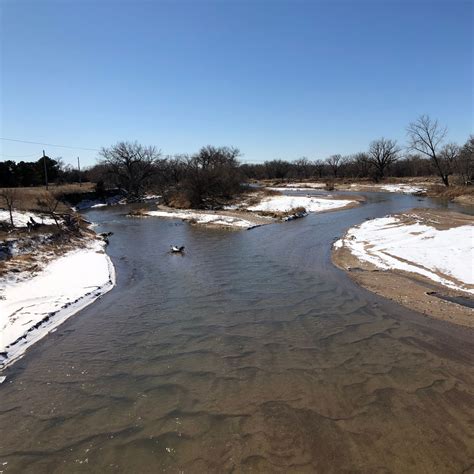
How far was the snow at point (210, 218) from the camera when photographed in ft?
97.4

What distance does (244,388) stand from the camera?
7086mm

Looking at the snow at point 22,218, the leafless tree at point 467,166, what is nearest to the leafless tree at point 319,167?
the leafless tree at point 467,166

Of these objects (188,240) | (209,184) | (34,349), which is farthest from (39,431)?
(209,184)

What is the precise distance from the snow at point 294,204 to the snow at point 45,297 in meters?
24.4

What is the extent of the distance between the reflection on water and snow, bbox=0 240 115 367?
0.50 meters

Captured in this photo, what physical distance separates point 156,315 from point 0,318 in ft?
14.0

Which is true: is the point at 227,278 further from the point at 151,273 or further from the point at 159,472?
the point at 159,472

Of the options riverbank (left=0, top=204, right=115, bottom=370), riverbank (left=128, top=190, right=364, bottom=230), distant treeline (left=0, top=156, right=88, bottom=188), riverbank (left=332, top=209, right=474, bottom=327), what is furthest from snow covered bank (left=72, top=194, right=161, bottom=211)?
riverbank (left=332, top=209, right=474, bottom=327)

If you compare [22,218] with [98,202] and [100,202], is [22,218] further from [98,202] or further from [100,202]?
[100,202]

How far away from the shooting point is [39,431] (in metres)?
6.11

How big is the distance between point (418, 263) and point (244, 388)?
Answer: 448 inches

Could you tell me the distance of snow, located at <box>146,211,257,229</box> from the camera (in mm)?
29688

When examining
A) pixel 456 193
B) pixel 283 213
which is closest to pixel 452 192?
pixel 456 193

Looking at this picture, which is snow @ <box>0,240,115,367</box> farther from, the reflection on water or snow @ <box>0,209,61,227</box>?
snow @ <box>0,209,61,227</box>
